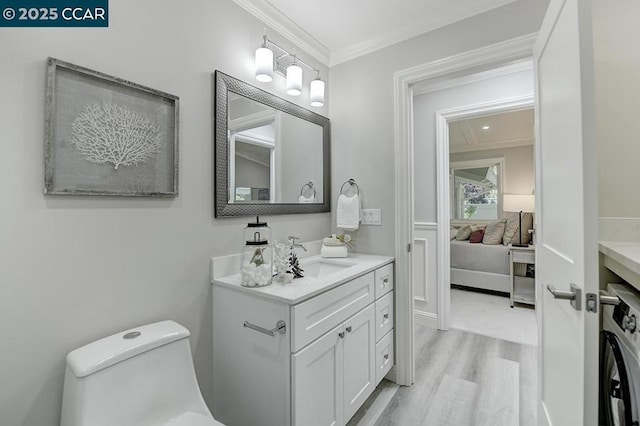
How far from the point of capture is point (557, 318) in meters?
1.10

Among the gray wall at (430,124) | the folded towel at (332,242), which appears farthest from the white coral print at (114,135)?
the gray wall at (430,124)

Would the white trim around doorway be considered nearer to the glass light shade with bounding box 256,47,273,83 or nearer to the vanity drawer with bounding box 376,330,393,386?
the vanity drawer with bounding box 376,330,393,386

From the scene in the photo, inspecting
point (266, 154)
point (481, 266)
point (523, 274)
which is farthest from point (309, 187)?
point (523, 274)

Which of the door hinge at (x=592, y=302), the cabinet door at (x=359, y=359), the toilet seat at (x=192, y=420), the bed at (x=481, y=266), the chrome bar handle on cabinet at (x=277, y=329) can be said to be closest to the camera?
the door hinge at (x=592, y=302)

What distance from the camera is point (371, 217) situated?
7.01ft

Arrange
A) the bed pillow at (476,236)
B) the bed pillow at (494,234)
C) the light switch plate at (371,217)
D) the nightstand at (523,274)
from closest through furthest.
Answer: the light switch plate at (371,217) → the nightstand at (523,274) → the bed pillow at (494,234) → the bed pillow at (476,236)

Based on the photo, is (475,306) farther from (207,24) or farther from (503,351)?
(207,24)

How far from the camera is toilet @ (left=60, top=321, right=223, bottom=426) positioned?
0.93m

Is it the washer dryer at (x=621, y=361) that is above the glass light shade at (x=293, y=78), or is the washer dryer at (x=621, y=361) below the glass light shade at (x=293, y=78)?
below

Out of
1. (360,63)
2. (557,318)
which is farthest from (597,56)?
(360,63)

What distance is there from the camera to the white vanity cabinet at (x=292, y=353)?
1.18 m

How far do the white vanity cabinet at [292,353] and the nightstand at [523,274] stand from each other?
2.78 metres

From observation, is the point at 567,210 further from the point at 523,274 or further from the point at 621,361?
the point at 523,274

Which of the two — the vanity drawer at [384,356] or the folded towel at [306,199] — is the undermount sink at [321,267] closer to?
the folded towel at [306,199]
